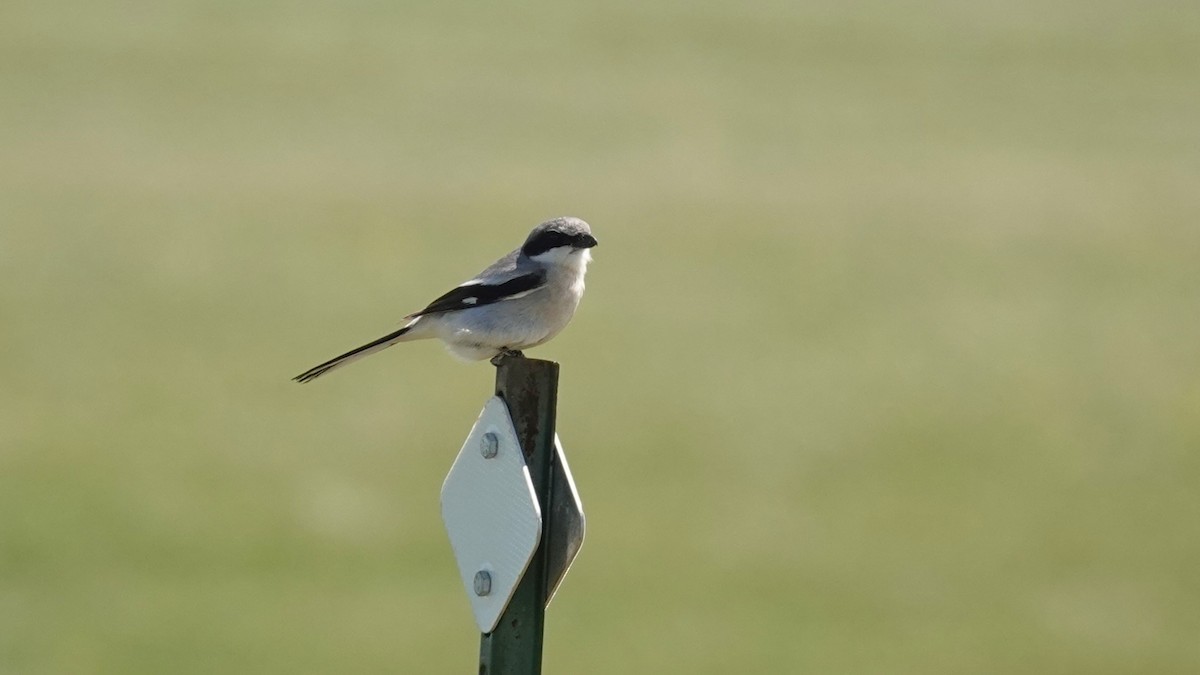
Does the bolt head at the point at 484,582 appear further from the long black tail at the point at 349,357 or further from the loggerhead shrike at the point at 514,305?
the loggerhead shrike at the point at 514,305

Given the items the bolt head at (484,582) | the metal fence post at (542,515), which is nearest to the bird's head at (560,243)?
the metal fence post at (542,515)

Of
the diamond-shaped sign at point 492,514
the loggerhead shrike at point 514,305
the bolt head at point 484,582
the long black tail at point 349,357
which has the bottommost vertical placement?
the bolt head at point 484,582

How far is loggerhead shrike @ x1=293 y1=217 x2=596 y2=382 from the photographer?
584 cm

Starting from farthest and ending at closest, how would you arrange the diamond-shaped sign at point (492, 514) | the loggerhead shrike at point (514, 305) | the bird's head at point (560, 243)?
the bird's head at point (560, 243), the loggerhead shrike at point (514, 305), the diamond-shaped sign at point (492, 514)

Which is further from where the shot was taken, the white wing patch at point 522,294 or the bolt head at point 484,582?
the white wing patch at point 522,294

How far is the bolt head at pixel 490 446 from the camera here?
3.57 m

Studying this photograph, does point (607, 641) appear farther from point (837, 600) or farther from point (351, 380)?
point (351, 380)

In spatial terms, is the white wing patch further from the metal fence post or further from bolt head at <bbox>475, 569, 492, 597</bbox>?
bolt head at <bbox>475, 569, 492, 597</bbox>

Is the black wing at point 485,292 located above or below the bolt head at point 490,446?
above

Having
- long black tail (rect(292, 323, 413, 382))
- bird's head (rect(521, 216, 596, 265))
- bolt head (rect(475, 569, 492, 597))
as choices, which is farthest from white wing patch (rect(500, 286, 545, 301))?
bolt head (rect(475, 569, 492, 597))

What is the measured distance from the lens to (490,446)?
358 cm

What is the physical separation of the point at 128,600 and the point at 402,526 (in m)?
3.73

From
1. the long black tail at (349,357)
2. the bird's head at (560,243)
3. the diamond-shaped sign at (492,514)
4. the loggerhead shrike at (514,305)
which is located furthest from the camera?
the bird's head at (560,243)

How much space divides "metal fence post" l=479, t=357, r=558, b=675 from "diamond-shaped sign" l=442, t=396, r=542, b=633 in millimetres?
33
